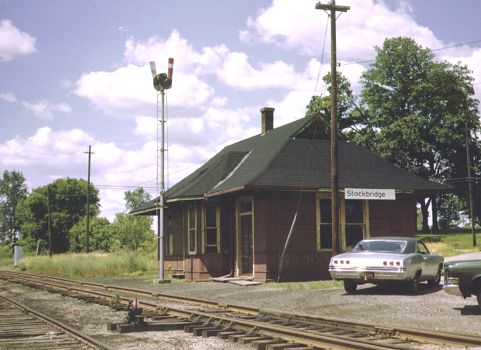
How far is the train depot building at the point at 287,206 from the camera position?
21266 millimetres

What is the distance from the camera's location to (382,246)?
15.4m

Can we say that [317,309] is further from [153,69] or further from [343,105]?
[343,105]

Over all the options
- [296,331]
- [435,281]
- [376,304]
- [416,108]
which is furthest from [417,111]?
[296,331]

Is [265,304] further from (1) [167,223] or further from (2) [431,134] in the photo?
(2) [431,134]

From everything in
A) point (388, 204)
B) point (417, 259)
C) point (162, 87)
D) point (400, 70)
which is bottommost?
point (417, 259)

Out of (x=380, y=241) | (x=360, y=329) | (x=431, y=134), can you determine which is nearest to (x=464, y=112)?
(x=431, y=134)

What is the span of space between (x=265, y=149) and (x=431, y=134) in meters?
29.2

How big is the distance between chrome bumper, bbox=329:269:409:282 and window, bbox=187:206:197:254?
1100 centimetres

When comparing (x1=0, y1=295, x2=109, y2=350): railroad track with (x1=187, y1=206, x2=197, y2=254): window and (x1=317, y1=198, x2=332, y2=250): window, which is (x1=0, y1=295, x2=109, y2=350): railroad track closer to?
(x1=317, y1=198, x2=332, y2=250): window

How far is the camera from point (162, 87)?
24266 millimetres

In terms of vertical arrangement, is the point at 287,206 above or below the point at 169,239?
above

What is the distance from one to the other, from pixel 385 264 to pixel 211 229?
1135 cm

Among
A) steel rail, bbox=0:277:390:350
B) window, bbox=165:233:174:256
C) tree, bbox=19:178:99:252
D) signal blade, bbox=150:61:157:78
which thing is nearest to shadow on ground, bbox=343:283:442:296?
steel rail, bbox=0:277:390:350

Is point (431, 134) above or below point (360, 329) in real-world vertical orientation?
above
